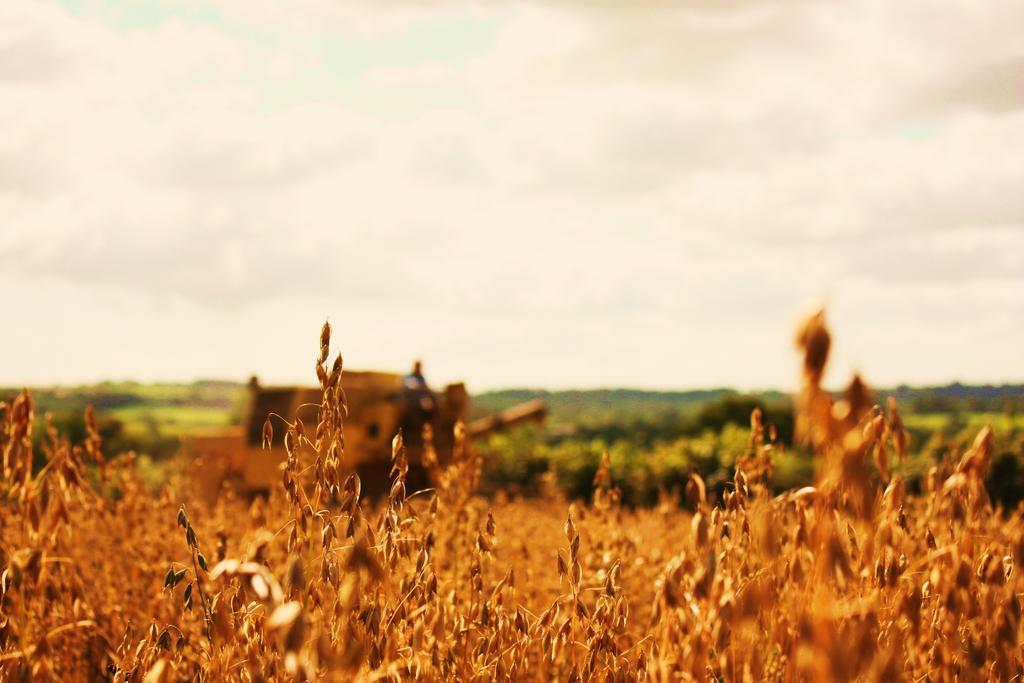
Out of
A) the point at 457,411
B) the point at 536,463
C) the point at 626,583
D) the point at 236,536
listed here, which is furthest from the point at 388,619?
the point at 536,463

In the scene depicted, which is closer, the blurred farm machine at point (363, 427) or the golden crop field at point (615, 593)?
the golden crop field at point (615, 593)

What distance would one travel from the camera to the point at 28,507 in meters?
1.77

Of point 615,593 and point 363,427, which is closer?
point 615,593

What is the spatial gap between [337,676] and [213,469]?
9.61 meters

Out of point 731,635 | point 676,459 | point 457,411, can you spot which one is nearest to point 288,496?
point 731,635

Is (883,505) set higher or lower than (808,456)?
higher

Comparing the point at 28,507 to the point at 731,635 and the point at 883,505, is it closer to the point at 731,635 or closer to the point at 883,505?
the point at 731,635

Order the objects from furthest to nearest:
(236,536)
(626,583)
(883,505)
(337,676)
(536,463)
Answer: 1. (536,463)
2. (236,536)
3. (626,583)
4. (883,505)
5. (337,676)

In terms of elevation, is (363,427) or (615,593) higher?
(615,593)

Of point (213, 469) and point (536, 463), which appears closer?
point (213, 469)

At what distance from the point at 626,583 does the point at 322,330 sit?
8.90 ft

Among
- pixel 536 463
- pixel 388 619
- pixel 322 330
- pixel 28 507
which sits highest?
pixel 322 330

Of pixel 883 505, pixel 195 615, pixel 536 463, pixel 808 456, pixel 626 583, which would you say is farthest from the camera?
pixel 536 463

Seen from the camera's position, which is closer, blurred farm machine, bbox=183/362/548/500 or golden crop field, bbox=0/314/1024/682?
golden crop field, bbox=0/314/1024/682
